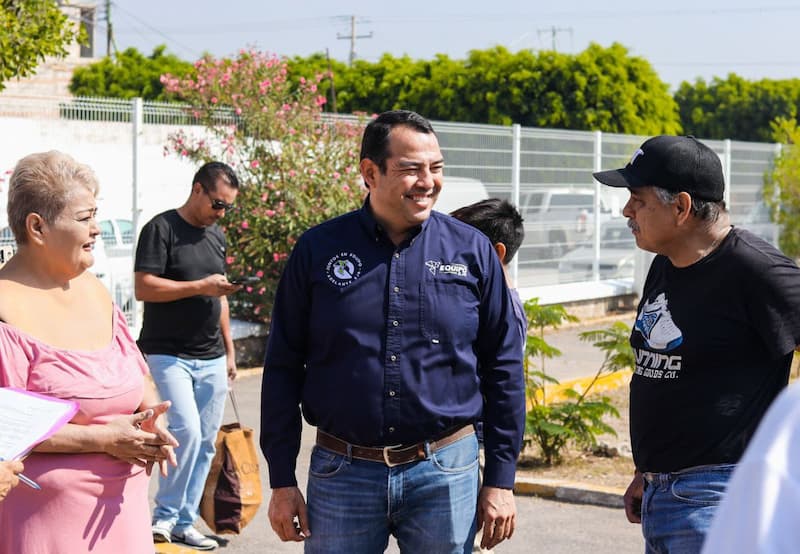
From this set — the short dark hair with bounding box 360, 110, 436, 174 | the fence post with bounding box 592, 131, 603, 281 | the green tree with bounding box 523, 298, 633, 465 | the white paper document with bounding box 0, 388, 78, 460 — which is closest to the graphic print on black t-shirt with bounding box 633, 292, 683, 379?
the short dark hair with bounding box 360, 110, 436, 174

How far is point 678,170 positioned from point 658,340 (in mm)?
526

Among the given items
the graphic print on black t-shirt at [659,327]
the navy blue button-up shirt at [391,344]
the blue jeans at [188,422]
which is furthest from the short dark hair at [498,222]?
the blue jeans at [188,422]

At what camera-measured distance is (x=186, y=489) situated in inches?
241

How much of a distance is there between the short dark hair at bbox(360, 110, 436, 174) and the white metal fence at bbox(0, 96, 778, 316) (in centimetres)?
703

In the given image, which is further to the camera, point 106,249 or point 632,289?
point 632,289

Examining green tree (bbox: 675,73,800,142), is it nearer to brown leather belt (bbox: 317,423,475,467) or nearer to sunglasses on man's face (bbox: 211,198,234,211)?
sunglasses on man's face (bbox: 211,198,234,211)

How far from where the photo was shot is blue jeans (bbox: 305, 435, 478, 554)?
136 inches

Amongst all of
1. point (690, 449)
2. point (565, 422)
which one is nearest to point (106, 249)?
point (565, 422)

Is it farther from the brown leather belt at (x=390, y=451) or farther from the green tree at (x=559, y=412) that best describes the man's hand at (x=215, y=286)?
the brown leather belt at (x=390, y=451)

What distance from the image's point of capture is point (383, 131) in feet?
12.0

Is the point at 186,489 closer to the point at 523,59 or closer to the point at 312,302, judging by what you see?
the point at 312,302

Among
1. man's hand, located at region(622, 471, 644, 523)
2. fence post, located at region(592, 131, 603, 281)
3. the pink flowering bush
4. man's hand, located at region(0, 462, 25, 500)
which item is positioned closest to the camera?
man's hand, located at region(0, 462, 25, 500)

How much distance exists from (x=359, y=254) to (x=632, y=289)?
14846mm

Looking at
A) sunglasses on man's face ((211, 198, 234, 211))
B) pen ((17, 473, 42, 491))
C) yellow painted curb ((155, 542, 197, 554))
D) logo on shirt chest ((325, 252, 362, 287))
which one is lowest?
yellow painted curb ((155, 542, 197, 554))
